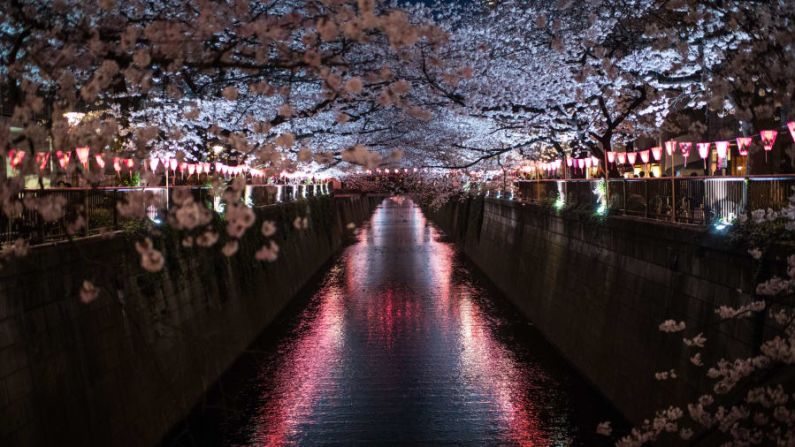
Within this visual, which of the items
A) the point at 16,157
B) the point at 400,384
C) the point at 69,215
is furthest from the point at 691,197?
the point at 16,157

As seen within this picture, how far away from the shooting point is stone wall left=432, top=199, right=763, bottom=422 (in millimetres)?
9453

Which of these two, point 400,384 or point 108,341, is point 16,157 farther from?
point 400,384

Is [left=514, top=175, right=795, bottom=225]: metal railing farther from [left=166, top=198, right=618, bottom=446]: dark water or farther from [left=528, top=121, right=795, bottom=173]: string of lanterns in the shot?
[left=166, top=198, right=618, bottom=446]: dark water

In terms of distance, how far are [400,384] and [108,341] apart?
22.6 ft

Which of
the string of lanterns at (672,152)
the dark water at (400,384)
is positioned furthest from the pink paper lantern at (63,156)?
the string of lanterns at (672,152)

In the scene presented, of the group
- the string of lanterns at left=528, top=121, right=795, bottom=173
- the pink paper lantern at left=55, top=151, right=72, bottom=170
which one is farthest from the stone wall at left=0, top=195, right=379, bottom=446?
the string of lanterns at left=528, top=121, right=795, bottom=173

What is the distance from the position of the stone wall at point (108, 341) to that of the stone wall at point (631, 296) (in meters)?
6.26

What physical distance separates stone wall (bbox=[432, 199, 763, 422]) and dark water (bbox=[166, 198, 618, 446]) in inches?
26.9

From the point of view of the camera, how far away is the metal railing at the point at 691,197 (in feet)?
32.0

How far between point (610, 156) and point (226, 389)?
11.7 m

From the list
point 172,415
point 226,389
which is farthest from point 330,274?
point 172,415

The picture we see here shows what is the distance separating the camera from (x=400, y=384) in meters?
15.6

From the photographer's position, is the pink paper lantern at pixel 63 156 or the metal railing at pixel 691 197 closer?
the pink paper lantern at pixel 63 156

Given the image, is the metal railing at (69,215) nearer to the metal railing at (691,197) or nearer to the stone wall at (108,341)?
the stone wall at (108,341)
